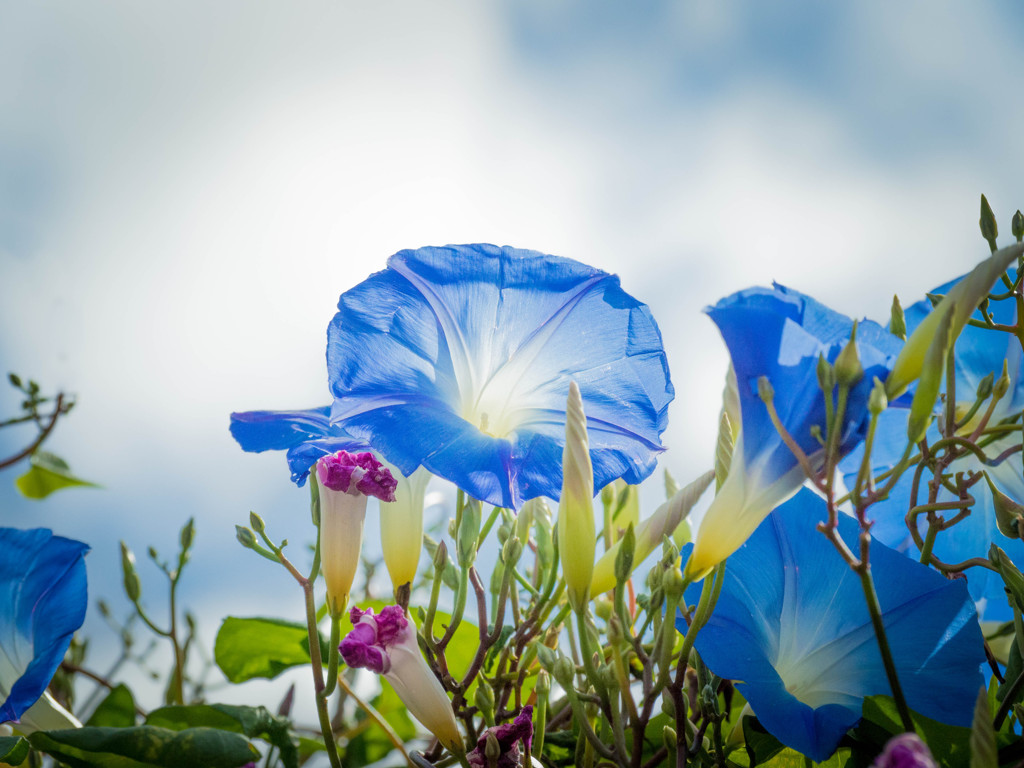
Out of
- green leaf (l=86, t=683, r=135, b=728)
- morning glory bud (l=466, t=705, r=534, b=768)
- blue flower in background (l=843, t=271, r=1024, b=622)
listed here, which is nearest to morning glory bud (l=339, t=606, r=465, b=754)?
morning glory bud (l=466, t=705, r=534, b=768)

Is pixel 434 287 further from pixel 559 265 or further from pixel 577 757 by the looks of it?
pixel 577 757

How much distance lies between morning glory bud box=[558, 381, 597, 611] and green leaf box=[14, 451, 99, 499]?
1200mm

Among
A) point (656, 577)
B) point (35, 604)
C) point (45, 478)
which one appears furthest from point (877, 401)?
point (45, 478)

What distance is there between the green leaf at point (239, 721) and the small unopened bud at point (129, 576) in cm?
14

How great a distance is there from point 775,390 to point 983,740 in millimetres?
266

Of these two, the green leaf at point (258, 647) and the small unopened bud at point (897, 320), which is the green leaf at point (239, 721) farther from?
the small unopened bud at point (897, 320)

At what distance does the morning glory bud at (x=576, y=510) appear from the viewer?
0.57 m

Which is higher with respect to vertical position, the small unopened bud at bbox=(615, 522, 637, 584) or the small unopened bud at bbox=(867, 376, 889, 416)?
the small unopened bud at bbox=(867, 376, 889, 416)

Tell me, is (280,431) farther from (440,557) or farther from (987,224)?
(987,224)

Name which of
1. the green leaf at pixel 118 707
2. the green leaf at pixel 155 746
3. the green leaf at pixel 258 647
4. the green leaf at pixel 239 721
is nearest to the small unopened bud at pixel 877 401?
the green leaf at pixel 155 746

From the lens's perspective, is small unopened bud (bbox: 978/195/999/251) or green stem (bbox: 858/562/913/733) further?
small unopened bud (bbox: 978/195/999/251)

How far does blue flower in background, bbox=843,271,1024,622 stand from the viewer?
890 mm

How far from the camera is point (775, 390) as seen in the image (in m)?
0.61

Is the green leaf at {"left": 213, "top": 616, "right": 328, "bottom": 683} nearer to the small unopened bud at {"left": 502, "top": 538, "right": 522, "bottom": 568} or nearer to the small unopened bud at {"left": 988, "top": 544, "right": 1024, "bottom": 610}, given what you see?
the small unopened bud at {"left": 502, "top": 538, "right": 522, "bottom": 568}
